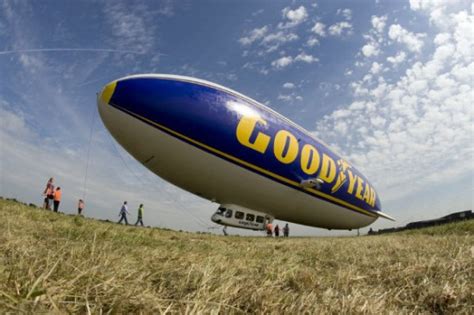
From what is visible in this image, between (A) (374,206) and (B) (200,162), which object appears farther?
(A) (374,206)

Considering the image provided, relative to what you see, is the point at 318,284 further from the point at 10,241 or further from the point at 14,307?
the point at 10,241

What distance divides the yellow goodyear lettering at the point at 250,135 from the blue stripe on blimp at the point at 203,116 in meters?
0.11

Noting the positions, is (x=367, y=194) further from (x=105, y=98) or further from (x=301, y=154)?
(x=105, y=98)

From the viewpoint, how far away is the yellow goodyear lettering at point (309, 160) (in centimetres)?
1302

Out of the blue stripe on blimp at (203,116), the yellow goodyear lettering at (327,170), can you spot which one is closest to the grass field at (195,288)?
the blue stripe on blimp at (203,116)

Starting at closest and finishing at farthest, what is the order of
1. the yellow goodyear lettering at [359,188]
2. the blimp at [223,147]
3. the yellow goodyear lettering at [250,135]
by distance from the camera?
the blimp at [223,147], the yellow goodyear lettering at [250,135], the yellow goodyear lettering at [359,188]

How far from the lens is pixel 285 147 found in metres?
12.4

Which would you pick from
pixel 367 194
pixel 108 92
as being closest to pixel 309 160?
pixel 367 194

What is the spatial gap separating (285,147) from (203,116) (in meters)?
3.55

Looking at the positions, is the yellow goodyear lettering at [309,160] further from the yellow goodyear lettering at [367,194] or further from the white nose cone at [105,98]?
the white nose cone at [105,98]

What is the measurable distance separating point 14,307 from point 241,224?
520 inches

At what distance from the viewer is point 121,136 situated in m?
11.7

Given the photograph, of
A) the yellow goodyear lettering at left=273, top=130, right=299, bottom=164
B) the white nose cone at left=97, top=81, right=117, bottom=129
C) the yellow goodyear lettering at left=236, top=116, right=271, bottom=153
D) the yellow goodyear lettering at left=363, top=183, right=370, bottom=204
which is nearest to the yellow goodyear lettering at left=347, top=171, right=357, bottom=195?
the yellow goodyear lettering at left=363, top=183, right=370, bottom=204

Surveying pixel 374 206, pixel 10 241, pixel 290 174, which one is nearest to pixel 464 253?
pixel 10 241
